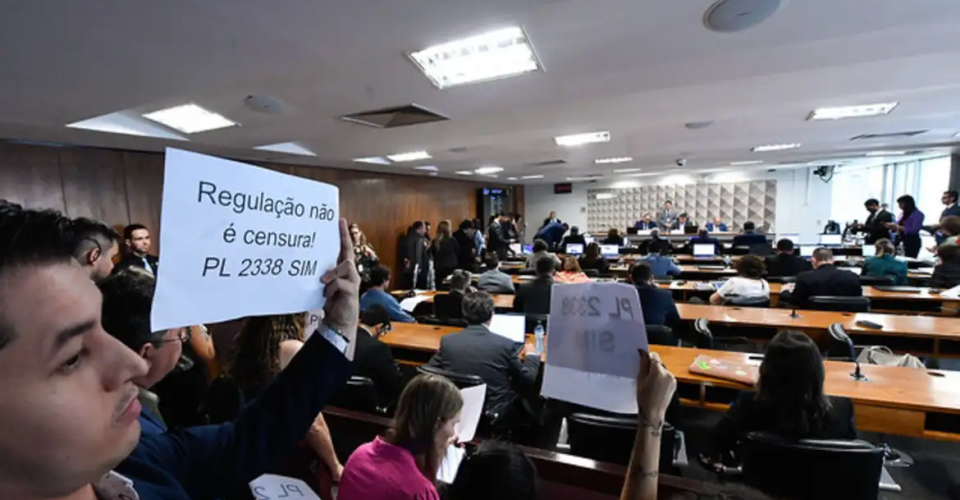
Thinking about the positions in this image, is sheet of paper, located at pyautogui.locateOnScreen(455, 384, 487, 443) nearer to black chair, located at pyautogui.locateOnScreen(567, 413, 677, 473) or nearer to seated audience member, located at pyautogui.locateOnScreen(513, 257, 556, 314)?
black chair, located at pyautogui.locateOnScreen(567, 413, 677, 473)

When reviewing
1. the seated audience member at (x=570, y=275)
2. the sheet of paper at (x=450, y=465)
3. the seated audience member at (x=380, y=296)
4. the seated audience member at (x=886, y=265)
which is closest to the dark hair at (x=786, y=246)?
the seated audience member at (x=886, y=265)

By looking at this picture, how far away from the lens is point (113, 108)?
2.84 metres

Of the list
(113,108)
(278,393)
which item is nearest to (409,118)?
(113,108)

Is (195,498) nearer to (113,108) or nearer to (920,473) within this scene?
(113,108)

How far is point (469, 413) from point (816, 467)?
128cm

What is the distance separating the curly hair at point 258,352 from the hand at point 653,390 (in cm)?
152

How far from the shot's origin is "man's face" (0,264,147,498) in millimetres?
401

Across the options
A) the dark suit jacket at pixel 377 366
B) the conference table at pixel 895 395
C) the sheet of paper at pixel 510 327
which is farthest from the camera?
the sheet of paper at pixel 510 327

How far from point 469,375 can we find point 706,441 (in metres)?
1.81

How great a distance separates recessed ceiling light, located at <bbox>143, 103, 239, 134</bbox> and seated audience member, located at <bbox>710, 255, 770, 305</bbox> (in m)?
5.11

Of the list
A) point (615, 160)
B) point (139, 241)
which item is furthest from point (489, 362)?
point (615, 160)

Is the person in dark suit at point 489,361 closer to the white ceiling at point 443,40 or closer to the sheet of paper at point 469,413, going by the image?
the sheet of paper at point 469,413

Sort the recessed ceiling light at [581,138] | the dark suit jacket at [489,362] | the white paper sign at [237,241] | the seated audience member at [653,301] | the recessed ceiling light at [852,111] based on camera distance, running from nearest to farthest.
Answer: the white paper sign at [237,241] → the dark suit jacket at [489,362] → the seated audience member at [653,301] → the recessed ceiling light at [852,111] → the recessed ceiling light at [581,138]

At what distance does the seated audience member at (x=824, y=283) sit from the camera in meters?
3.72
